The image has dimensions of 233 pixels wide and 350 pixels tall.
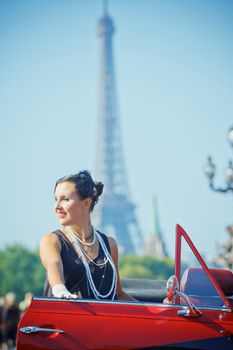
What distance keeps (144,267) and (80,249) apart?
8111 cm

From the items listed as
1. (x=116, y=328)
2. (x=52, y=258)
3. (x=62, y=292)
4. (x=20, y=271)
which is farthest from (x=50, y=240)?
(x=20, y=271)

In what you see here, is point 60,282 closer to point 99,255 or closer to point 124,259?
point 99,255

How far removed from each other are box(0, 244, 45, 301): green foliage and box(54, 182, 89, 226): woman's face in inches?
2489

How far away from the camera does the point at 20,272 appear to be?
69.7 m

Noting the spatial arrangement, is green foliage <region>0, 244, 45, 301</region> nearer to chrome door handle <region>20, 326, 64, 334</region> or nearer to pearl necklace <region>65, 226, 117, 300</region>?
pearl necklace <region>65, 226, 117, 300</region>

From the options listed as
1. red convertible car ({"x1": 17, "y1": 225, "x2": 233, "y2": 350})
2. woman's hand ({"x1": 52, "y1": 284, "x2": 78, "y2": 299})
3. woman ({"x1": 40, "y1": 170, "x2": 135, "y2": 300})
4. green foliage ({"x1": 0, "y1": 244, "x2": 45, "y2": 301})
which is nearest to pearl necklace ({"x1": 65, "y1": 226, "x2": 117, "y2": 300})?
woman ({"x1": 40, "y1": 170, "x2": 135, "y2": 300})

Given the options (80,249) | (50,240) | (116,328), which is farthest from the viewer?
(80,249)

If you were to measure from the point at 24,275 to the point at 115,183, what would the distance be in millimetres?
21860

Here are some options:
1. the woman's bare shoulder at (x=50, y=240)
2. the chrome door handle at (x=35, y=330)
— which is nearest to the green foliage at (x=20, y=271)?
→ the woman's bare shoulder at (x=50, y=240)

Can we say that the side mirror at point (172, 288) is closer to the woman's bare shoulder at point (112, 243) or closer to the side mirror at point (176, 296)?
the side mirror at point (176, 296)

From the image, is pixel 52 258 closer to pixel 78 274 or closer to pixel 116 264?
pixel 78 274

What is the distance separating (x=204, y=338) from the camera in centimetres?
387

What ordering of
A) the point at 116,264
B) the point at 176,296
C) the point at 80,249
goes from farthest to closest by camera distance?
the point at 116,264 → the point at 80,249 → the point at 176,296

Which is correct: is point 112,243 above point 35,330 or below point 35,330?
above
